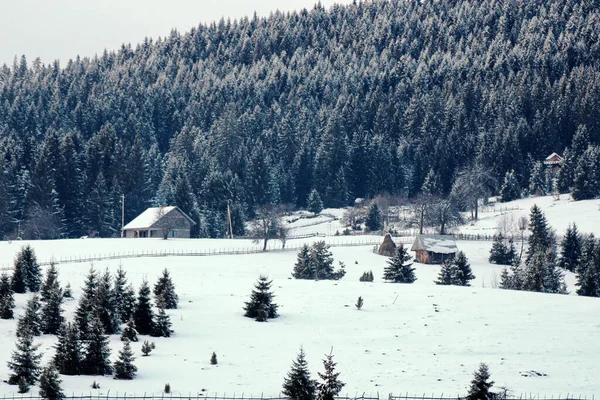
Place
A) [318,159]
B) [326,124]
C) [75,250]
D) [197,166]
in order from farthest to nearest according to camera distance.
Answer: [326,124], [318,159], [197,166], [75,250]

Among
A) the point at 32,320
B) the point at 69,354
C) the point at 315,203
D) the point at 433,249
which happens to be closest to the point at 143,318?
the point at 32,320

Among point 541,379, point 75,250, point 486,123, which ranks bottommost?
point 541,379

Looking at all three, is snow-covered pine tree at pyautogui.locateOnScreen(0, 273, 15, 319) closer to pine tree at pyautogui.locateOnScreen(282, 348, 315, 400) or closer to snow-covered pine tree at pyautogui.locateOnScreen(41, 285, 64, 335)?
snow-covered pine tree at pyautogui.locateOnScreen(41, 285, 64, 335)

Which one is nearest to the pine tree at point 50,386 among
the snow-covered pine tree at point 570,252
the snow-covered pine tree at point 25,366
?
the snow-covered pine tree at point 25,366

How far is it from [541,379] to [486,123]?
137 metres

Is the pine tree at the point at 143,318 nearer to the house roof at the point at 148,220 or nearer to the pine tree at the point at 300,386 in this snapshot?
the pine tree at the point at 300,386

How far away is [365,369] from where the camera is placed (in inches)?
1975

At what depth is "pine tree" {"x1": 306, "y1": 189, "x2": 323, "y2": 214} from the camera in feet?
525

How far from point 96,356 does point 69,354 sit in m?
1.33

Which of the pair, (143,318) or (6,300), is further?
(6,300)

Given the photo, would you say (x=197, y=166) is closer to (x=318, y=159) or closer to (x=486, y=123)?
(x=318, y=159)

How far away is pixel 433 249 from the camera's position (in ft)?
345

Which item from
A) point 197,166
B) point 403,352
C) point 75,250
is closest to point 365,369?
point 403,352

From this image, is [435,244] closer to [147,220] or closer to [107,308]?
[147,220]
